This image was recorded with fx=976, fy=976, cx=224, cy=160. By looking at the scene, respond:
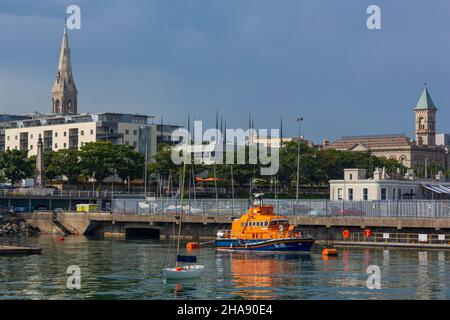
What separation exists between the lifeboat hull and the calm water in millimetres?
1732

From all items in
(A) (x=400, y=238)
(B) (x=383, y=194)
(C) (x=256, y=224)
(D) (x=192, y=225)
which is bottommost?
(A) (x=400, y=238)

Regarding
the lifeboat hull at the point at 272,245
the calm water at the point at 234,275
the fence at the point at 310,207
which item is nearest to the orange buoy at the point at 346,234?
the fence at the point at 310,207

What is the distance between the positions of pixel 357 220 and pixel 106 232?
46.3 m

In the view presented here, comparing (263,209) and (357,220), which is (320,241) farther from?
(263,209)

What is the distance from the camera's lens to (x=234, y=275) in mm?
82000

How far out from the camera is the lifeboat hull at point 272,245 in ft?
337

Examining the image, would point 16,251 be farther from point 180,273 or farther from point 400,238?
point 400,238

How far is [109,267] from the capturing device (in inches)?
3509

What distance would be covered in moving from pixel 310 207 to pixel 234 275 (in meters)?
51.4
